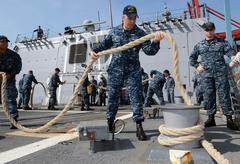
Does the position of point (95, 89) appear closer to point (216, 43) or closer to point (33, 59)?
point (33, 59)

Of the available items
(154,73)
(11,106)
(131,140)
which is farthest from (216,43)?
(154,73)

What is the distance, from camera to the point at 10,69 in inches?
205

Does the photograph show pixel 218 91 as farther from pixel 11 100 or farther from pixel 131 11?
pixel 11 100

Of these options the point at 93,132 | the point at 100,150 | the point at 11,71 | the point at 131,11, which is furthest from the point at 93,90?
the point at 93,132

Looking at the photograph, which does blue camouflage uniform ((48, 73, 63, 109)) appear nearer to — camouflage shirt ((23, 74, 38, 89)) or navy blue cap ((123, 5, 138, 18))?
camouflage shirt ((23, 74, 38, 89))

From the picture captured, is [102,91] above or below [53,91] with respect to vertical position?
above

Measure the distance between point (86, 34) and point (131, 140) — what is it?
56.9ft

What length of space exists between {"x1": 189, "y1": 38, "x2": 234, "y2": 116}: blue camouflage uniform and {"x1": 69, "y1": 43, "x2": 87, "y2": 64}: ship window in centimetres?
1554

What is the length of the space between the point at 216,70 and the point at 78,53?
16250 millimetres

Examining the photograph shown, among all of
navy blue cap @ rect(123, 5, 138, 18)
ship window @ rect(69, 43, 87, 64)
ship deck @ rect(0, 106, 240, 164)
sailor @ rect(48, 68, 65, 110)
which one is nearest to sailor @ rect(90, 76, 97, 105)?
ship window @ rect(69, 43, 87, 64)

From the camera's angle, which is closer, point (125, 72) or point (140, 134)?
point (140, 134)

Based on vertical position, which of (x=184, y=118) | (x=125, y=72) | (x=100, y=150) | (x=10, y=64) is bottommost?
(x=100, y=150)

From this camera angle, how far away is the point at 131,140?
3.42 m

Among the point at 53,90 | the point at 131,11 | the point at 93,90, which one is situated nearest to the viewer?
the point at 131,11
